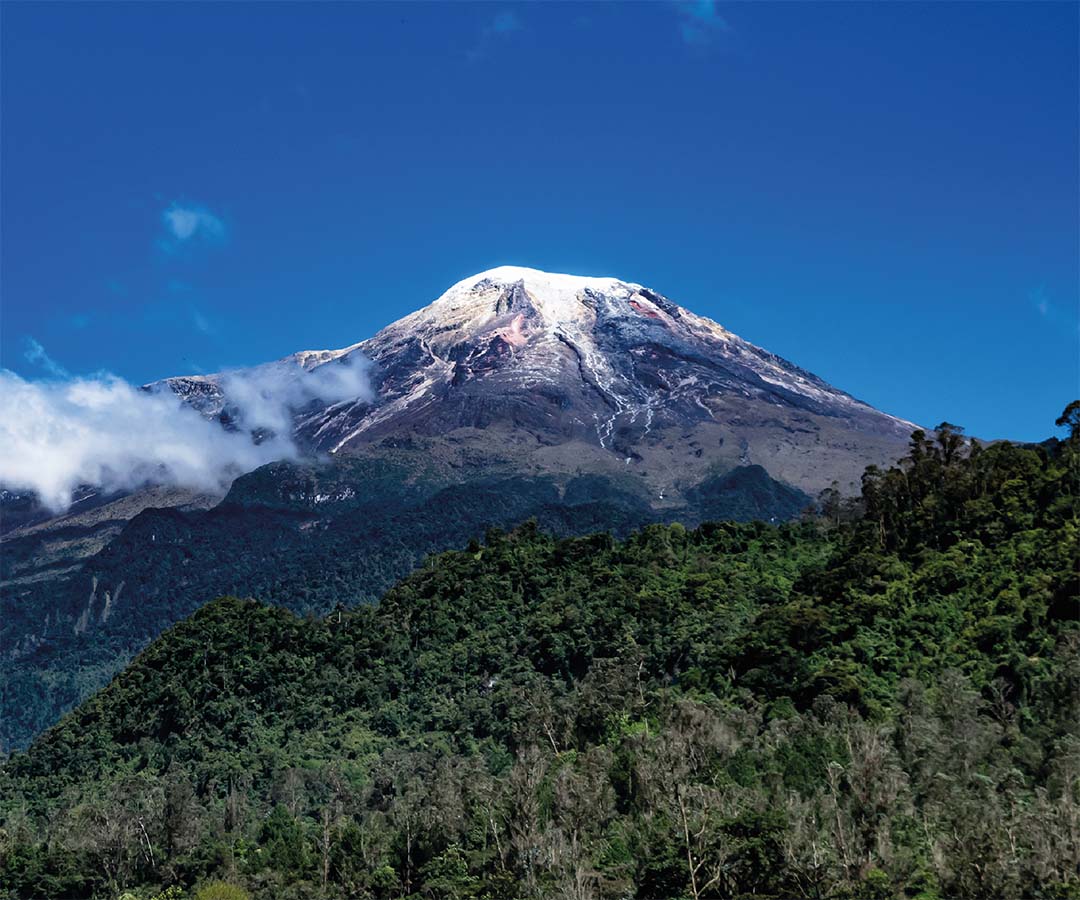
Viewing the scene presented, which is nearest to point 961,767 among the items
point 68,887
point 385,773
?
point 385,773

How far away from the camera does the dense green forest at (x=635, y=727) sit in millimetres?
38281

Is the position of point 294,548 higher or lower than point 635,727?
higher

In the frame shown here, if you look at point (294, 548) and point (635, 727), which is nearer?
point (635, 727)

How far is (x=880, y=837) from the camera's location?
123ft

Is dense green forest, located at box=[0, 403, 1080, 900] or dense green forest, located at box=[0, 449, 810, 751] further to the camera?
dense green forest, located at box=[0, 449, 810, 751]

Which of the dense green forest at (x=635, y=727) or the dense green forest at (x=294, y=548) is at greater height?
the dense green forest at (x=294, y=548)

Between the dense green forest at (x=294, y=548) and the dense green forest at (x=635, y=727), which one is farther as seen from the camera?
the dense green forest at (x=294, y=548)

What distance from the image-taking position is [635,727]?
54.3 meters

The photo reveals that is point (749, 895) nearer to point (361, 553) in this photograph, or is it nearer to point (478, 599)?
point (478, 599)

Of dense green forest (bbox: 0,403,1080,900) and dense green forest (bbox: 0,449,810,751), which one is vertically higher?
dense green forest (bbox: 0,449,810,751)

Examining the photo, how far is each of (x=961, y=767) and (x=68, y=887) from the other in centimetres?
3215

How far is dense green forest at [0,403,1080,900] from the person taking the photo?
3828 centimetres

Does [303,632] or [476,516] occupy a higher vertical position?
[476,516]

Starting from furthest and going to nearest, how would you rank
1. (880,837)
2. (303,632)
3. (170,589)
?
1. (170,589)
2. (303,632)
3. (880,837)
